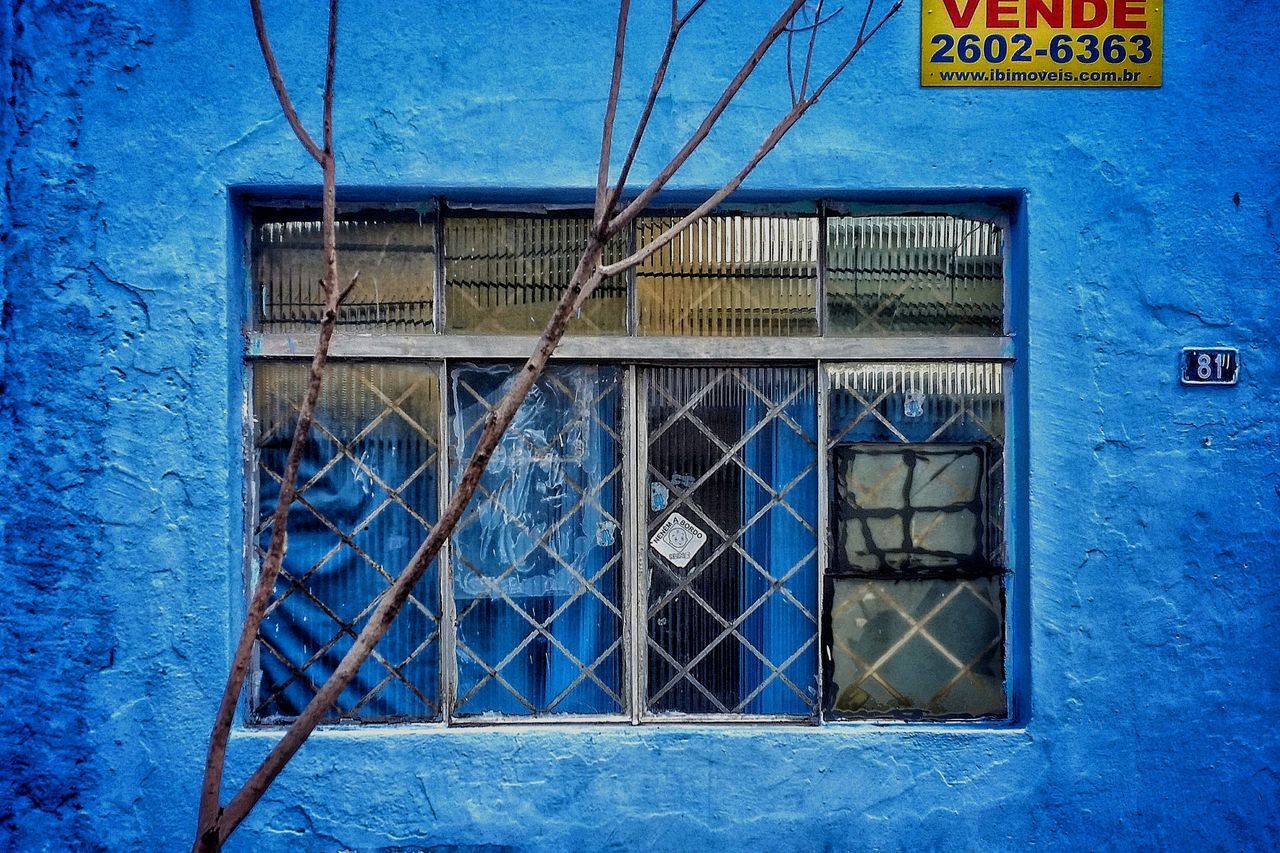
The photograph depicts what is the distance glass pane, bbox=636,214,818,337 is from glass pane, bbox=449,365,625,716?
351 millimetres

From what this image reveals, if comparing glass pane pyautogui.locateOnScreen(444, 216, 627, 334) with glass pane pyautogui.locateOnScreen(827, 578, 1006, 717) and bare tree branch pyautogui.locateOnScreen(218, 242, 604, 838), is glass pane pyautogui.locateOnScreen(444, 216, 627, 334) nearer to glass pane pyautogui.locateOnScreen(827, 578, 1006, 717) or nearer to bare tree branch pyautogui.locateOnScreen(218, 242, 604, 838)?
glass pane pyautogui.locateOnScreen(827, 578, 1006, 717)

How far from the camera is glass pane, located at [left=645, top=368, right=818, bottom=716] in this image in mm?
3730

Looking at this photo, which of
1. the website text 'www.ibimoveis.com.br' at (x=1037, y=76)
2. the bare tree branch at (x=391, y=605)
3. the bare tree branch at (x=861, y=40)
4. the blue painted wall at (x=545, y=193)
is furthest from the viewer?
the website text 'www.ibimoveis.com.br' at (x=1037, y=76)

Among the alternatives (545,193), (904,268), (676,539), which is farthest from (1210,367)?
(545,193)

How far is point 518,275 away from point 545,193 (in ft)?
1.07

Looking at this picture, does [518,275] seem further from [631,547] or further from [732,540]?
[732,540]

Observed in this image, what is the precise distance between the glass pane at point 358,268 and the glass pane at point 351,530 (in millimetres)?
185

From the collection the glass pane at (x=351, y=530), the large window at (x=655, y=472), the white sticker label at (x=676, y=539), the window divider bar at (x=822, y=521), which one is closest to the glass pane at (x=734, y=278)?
the large window at (x=655, y=472)

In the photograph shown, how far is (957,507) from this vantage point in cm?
376

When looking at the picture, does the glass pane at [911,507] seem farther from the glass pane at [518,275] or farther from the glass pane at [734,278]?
the glass pane at [518,275]

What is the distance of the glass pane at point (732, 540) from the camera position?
373cm

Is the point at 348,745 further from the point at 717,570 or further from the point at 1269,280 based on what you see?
the point at 1269,280

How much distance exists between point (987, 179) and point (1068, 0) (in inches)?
30.0

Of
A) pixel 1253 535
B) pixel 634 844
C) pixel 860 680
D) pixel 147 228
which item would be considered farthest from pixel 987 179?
pixel 147 228
